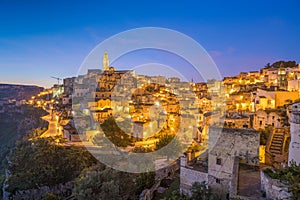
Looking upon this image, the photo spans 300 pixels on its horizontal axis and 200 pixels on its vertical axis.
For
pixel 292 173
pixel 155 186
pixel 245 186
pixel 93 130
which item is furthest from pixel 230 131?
pixel 93 130

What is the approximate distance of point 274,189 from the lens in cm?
521

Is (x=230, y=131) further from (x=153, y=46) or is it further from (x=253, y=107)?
(x=253, y=107)

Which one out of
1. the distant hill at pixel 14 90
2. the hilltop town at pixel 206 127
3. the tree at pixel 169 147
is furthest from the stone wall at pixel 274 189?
the distant hill at pixel 14 90

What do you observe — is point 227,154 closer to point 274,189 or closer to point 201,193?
point 201,193

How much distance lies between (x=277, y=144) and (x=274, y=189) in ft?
21.5

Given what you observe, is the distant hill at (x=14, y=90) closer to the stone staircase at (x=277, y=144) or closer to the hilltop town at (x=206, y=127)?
the hilltop town at (x=206, y=127)

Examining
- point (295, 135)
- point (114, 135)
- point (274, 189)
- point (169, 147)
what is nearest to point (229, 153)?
point (295, 135)

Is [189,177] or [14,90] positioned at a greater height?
[14,90]

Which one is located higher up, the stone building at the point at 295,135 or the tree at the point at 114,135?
the stone building at the point at 295,135

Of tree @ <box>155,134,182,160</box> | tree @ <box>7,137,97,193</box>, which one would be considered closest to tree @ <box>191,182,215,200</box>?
tree @ <box>155,134,182,160</box>

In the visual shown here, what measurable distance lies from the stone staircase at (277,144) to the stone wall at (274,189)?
17.6 ft

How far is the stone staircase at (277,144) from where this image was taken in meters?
10.4

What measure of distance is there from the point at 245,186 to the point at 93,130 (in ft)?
55.1

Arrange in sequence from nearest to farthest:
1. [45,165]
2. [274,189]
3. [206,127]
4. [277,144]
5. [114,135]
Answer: [274,189]
[277,144]
[45,165]
[206,127]
[114,135]
